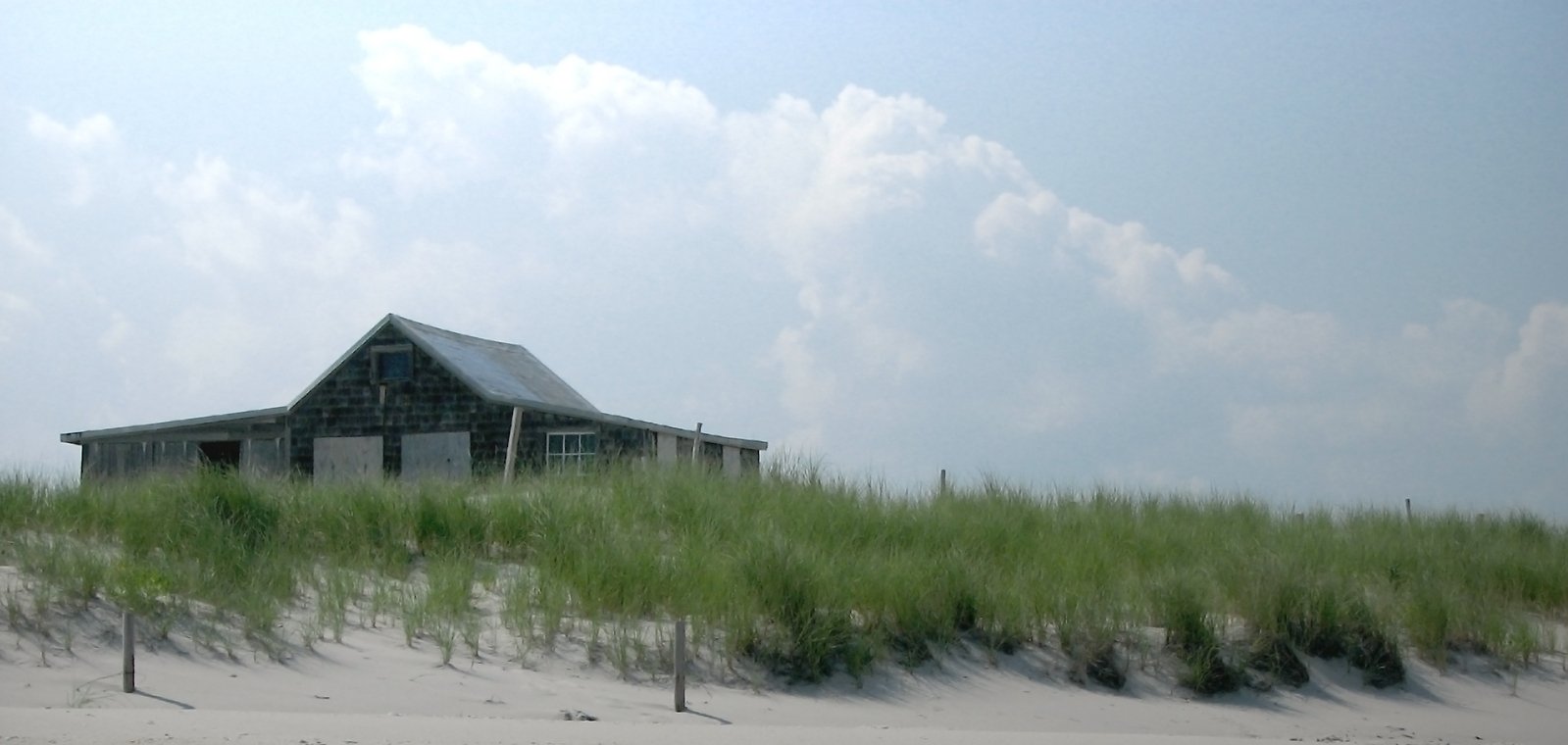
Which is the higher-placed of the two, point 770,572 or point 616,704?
point 770,572

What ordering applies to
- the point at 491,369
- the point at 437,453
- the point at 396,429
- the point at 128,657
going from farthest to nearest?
the point at 491,369 → the point at 396,429 → the point at 437,453 → the point at 128,657

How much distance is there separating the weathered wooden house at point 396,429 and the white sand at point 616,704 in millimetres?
14340

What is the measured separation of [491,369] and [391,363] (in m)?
2.05

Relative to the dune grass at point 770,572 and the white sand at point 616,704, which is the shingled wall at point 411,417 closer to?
the dune grass at point 770,572

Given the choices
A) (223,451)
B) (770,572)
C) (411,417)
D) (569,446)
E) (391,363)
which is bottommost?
(770,572)

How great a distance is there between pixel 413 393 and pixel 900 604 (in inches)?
678

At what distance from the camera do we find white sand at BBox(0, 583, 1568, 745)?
27.2 ft

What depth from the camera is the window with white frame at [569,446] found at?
23.9 m

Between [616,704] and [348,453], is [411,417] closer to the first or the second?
[348,453]

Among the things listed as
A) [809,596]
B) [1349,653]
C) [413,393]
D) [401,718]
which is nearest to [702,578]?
[809,596]

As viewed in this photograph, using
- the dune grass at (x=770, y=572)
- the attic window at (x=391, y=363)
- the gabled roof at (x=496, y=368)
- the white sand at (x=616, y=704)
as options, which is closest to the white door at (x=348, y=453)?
the attic window at (x=391, y=363)

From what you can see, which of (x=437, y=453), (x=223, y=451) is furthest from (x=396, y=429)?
(x=223, y=451)

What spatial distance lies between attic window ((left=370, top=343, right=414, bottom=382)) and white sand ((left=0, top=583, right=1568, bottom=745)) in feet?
54.0

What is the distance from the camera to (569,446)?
24328mm
